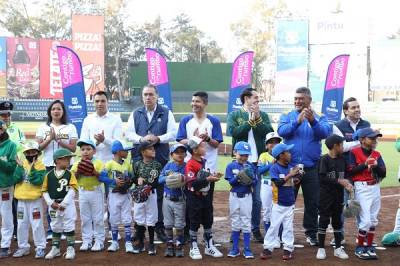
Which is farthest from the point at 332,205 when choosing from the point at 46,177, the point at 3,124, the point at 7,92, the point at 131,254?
the point at 7,92

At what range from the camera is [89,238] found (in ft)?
22.0

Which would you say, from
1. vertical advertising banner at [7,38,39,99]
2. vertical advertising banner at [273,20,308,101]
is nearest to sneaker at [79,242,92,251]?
vertical advertising banner at [273,20,308,101]

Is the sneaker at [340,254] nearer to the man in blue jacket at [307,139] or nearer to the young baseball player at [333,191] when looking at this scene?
the young baseball player at [333,191]

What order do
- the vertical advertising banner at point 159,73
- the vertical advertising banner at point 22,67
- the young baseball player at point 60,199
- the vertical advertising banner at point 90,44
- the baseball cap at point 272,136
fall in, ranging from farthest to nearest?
the vertical advertising banner at point 22,67
the vertical advertising banner at point 90,44
the vertical advertising banner at point 159,73
the baseball cap at point 272,136
the young baseball player at point 60,199

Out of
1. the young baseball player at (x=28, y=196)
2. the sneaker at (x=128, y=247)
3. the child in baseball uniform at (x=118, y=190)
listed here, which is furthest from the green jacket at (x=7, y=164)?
the sneaker at (x=128, y=247)

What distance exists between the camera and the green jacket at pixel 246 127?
6812 mm

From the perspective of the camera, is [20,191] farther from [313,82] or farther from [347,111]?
[313,82]

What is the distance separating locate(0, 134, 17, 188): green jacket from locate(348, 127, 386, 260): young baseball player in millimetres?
4208

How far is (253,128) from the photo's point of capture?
7004mm

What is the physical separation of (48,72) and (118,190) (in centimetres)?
4106

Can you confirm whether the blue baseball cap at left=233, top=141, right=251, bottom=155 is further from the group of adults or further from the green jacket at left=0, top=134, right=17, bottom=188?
the green jacket at left=0, top=134, right=17, bottom=188

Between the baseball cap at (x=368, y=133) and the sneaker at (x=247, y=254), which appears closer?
the sneaker at (x=247, y=254)

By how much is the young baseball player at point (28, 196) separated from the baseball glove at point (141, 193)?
1157mm

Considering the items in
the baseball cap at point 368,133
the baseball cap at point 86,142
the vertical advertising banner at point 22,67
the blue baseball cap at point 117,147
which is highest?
the vertical advertising banner at point 22,67
